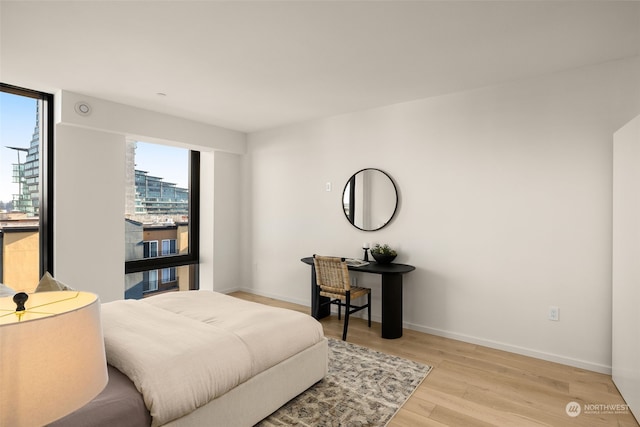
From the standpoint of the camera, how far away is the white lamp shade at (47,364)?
72 centimetres

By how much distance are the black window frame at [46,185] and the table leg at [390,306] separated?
343 centimetres

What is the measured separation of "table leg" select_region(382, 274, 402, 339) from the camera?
11.8ft

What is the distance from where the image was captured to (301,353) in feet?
8.09

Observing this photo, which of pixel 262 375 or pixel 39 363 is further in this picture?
pixel 262 375

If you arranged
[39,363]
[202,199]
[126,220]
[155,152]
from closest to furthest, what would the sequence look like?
[39,363] → [126,220] → [155,152] → [202,199]

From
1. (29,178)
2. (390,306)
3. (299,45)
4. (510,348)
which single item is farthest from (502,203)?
(29,178)

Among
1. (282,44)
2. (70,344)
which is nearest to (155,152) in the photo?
(282,44)

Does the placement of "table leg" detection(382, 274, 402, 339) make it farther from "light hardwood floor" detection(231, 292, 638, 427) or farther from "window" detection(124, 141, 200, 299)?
"window" detection(124, 141, 200, 299)

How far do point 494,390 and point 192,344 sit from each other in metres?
2.16

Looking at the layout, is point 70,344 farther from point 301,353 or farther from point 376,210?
point 376,210

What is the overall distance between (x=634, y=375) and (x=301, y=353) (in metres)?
2.13

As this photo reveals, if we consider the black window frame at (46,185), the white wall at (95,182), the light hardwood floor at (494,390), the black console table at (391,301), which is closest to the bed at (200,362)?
the light hardwood floor at (494,390)

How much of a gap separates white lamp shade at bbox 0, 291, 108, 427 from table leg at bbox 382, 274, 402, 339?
117 inches

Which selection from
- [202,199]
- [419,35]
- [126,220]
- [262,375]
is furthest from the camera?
[202,199]
